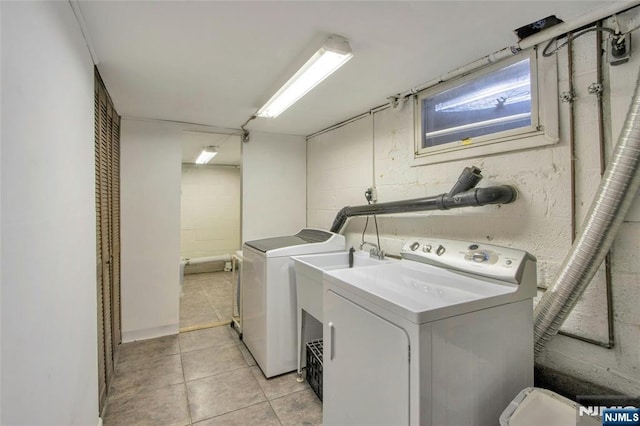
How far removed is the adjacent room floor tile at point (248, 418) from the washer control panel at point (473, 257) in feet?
4.51

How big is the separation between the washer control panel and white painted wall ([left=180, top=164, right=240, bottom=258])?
4464mm

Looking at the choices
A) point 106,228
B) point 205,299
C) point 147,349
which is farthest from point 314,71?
point 205,299

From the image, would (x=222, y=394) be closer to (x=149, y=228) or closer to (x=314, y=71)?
(x=149, y=228)

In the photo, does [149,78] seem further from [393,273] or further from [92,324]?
[393,273]

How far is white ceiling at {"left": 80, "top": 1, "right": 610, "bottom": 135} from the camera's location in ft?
4.23

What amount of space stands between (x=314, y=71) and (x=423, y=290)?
140 centimetres

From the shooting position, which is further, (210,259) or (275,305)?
(210,259)

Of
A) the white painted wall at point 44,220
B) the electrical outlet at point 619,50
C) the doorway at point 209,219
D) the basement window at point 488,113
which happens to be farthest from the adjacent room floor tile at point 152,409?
the electrical outlet at point 619,50

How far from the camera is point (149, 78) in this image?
2.01 metres

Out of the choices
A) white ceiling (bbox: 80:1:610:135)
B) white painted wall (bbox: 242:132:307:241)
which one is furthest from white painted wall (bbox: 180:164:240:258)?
white ceiling (bbox: 80:1:610:135)

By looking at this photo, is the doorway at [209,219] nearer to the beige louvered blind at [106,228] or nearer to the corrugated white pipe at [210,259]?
the corrugated white pipe at [210,259]

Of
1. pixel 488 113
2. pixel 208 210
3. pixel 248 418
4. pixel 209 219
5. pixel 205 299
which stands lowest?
pixel 248 418

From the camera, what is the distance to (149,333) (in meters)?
3.03

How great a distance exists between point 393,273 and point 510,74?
1.33 metres
